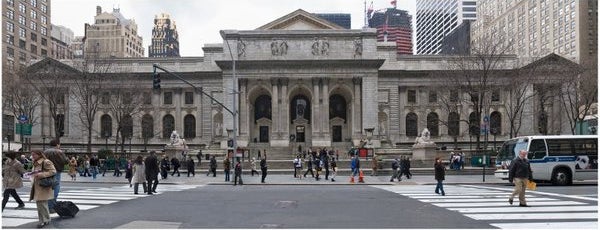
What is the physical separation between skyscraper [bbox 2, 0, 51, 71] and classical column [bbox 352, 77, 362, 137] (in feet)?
167

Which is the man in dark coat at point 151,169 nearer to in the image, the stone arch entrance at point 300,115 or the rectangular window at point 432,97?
the stone arch entrance at point 300,115

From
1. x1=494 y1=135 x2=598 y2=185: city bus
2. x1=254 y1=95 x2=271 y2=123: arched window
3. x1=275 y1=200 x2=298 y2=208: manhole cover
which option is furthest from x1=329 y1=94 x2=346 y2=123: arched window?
x1=275 y1=200 x2=298 y2=208: manhole cover

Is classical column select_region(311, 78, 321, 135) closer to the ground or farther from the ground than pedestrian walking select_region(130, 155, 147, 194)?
farther from the ground

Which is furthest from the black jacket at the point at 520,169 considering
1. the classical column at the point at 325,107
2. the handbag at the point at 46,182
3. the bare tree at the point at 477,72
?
the classical column at the point at 325,107

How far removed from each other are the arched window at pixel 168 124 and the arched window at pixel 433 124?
33.1 m

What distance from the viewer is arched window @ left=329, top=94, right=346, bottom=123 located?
78.2m

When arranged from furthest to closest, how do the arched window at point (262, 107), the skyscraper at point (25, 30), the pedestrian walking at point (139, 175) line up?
the skyscraper at point (25, 30)
the arched window at point (262, 107)
the pedestrian walking at point (139, 175)

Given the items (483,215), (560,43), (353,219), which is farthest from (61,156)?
(560,43)

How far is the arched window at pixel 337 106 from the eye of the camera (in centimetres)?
7825

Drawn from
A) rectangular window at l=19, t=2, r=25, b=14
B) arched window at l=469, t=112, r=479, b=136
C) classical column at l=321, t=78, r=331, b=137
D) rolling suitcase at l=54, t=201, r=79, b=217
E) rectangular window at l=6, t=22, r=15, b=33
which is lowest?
rolling suitcase at l=54, t=201, r=79, b=217

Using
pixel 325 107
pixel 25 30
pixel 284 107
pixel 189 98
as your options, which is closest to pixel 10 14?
pixel 25 30

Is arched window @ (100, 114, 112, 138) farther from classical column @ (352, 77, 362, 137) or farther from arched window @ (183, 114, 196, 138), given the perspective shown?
classical column @ (352, 77, 362, 137)

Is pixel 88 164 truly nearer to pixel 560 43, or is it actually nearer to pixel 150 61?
pixel 150 61

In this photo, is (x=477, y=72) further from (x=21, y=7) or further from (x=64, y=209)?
(x=21, y=7)
